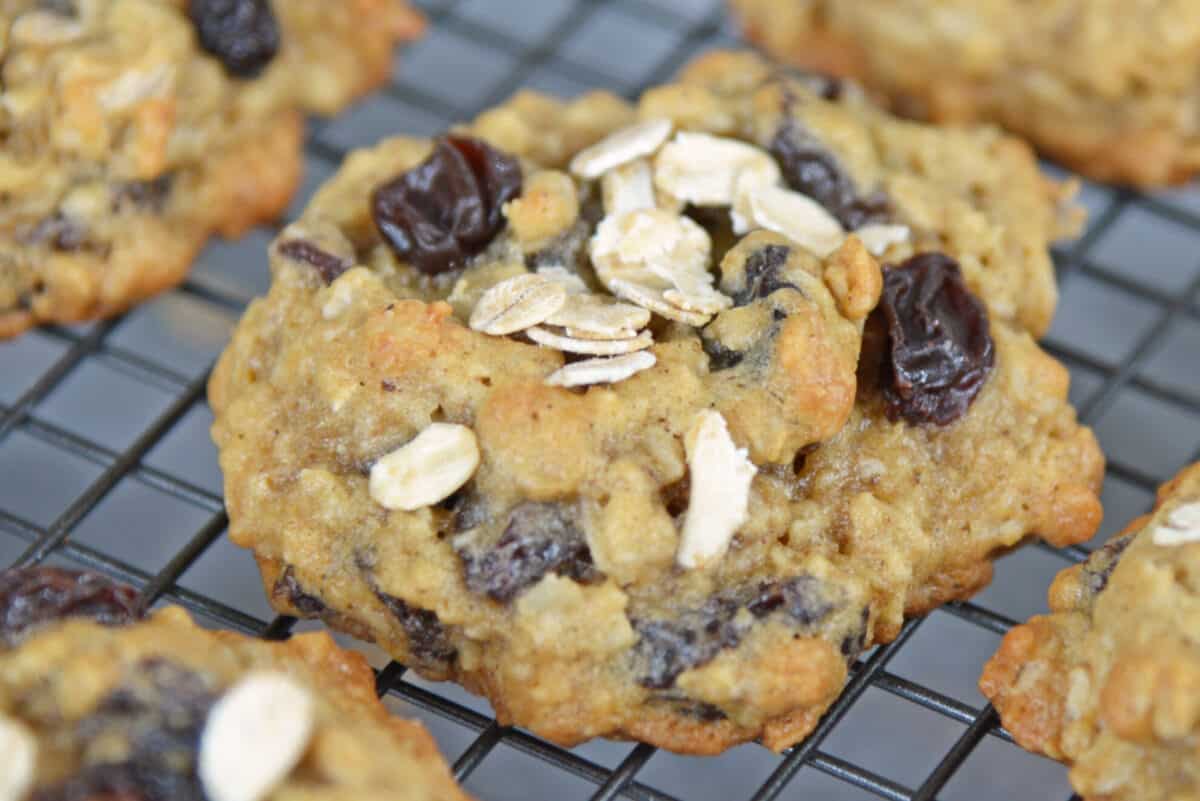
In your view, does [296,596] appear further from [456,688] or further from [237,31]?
[237,31]

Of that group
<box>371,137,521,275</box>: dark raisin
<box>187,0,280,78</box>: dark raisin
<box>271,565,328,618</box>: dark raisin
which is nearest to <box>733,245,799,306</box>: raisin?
<box>371,137,521,275</box>: dark raisin

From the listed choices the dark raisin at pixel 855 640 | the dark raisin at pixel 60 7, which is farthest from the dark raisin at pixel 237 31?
the dark raisin at pixel 855 640

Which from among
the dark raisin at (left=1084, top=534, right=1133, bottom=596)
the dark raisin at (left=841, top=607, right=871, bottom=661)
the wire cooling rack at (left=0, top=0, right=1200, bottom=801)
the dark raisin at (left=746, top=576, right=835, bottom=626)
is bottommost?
the wire cooling rack at (left=0, top=0, right=1200, bottom=801)

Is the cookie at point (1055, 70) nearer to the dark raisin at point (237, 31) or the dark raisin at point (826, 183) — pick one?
the dark raisin at point (826, 183)

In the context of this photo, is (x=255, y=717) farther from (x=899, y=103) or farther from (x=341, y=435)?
(x=899, y=103)

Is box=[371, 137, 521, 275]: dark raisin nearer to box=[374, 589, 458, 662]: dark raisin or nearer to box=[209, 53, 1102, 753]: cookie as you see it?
box=[209, 53, 1102, 753]: cookie

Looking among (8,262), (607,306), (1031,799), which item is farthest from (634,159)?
(1031,799)

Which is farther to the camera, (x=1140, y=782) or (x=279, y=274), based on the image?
(x=279, y=274)
